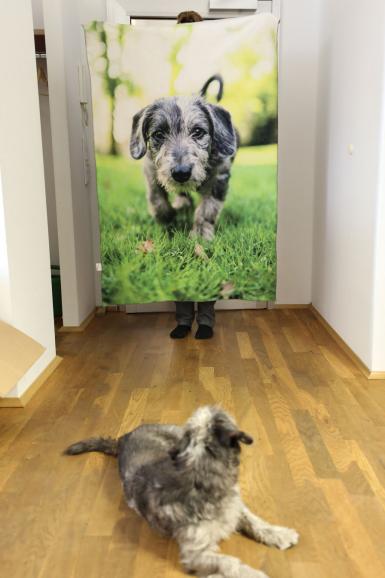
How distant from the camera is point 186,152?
3074 mm

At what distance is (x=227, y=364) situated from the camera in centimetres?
292

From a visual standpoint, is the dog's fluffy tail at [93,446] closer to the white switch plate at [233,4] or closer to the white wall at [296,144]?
the white wall at [296,144]

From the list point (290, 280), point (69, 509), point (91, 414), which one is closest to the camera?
point (69, 509)

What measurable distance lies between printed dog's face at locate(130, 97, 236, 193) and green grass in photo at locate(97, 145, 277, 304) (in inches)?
5.5

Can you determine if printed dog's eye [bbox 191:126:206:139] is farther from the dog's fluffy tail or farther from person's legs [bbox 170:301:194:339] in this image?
the dog's fluffy tail

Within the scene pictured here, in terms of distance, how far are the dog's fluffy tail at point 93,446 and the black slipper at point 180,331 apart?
1.47 m

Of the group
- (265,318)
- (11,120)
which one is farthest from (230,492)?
(265,318)

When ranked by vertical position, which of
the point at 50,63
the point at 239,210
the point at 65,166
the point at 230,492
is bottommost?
the point at 230,492

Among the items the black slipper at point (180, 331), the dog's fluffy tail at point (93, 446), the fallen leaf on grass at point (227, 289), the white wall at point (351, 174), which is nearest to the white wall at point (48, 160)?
the black slipper at point (180, 331)

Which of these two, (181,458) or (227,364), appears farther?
(227,364)

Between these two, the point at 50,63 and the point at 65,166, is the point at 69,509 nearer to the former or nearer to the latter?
the point at 65,166

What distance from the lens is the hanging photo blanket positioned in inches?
122

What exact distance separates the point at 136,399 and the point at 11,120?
1447 mm

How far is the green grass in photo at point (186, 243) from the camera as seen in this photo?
328 cm
